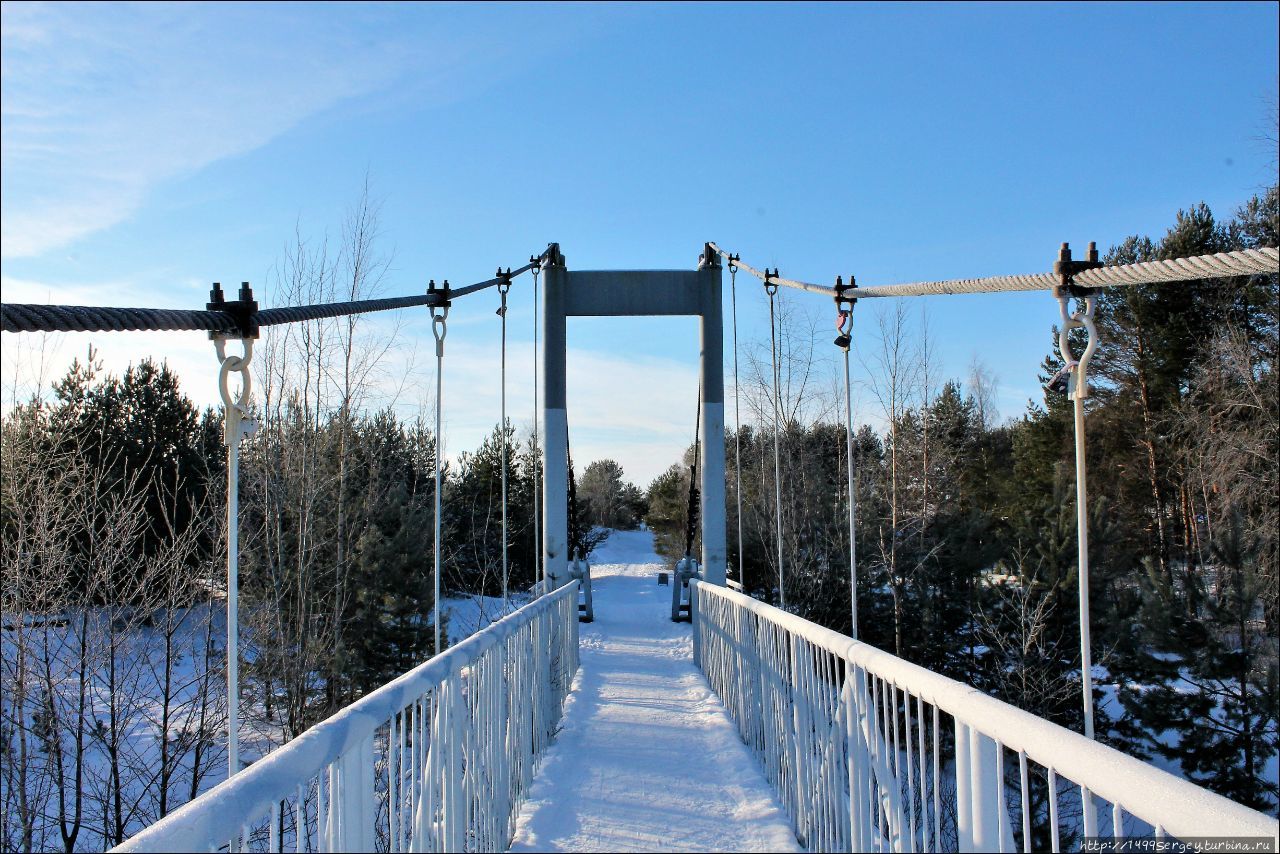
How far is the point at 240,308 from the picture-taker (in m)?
1.94

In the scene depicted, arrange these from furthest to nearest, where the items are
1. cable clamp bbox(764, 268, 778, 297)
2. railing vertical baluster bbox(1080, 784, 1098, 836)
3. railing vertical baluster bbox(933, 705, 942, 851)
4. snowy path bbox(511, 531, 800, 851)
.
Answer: cable clamp bbox(764, 268, 778, 297) < snowy path bbox(511, 531, 800, 851) < railing vertical baluster bbox(933, 705, 942, 851) < railing vertical baluster bbox(1080, 784, 1098, 836)

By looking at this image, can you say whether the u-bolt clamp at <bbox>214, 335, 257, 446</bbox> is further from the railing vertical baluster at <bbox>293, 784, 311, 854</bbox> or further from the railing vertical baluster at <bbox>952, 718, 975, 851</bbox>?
the railing vertical baluster at <bbox>952, 718, 975, 851</bbox>

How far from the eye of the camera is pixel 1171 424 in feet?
49.8

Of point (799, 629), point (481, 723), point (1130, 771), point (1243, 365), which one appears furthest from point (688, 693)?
point (1243, 365)

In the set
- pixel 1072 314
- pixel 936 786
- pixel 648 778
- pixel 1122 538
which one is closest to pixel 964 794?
pixel 936 786

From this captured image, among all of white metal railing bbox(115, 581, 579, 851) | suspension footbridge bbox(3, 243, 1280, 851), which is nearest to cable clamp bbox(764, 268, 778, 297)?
suspension footbridge bbox(3, 243, 1280, 851)

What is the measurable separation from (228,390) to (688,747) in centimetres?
258

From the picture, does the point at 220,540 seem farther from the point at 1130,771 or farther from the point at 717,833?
Answer: the point at 1130,771

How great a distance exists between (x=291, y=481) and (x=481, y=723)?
10007 mm

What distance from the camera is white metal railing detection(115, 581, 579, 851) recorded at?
108cm

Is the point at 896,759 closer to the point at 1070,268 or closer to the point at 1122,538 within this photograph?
the point at 1070,268

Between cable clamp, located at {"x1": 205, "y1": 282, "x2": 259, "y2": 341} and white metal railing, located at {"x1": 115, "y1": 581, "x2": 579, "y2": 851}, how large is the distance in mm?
853

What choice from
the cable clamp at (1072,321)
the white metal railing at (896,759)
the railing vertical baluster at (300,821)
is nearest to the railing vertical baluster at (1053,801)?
the white metal railing at (896,759)

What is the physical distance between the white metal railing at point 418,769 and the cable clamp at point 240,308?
2.80 ft
